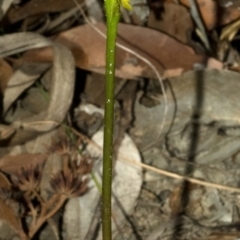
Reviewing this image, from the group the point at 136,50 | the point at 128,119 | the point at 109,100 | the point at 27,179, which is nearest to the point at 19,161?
the point at 27,179

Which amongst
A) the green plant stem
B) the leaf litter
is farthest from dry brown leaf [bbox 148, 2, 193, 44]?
the green plant stem

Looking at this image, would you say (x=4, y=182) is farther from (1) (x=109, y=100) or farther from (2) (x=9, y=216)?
(1) (x=109, y=100)

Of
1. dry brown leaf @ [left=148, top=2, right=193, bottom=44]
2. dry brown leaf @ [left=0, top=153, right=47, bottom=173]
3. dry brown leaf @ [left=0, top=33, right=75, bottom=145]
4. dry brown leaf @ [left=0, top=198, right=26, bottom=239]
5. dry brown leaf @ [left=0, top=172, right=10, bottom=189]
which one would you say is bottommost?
dry brown leaf @ [left=0, top=198, right=26, bottom=239]

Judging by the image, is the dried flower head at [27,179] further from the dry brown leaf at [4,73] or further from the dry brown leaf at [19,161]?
the dry brown leaf at [4,73]

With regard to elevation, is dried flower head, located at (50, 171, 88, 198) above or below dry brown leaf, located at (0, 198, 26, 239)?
above

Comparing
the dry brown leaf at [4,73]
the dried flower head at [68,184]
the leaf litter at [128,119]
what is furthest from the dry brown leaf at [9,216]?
the dry brown leaf at [4,73]

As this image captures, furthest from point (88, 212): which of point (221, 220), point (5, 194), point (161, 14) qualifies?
point (161, 14)

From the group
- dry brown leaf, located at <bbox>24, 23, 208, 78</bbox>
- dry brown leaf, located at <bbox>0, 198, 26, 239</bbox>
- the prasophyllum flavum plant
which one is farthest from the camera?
dry brown leaf, located at <bbox>24, 23, 208, 78</bbox>

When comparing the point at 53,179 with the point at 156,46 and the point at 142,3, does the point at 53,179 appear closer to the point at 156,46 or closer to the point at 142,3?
the point at 156,46

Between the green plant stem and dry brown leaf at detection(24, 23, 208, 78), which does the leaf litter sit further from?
Answer: the green plant stem
